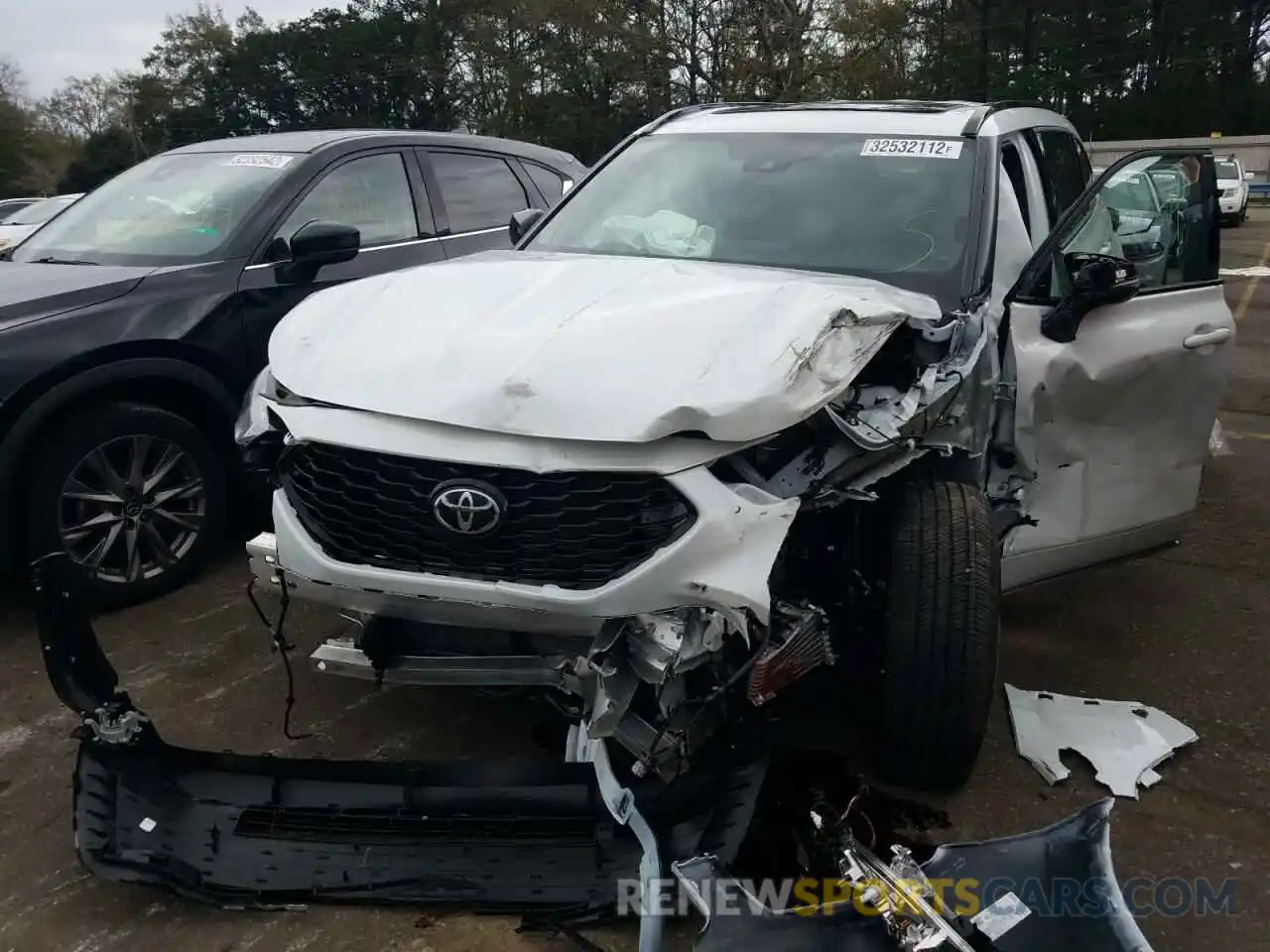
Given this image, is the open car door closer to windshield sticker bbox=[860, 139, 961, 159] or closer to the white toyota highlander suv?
the white toyota highlander suv

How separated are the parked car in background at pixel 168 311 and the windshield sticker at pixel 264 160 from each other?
0.01 metres

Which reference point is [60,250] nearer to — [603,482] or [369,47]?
[603,482]

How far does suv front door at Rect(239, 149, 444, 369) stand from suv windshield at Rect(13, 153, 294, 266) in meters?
0.18

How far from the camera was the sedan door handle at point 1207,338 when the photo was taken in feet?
12.3

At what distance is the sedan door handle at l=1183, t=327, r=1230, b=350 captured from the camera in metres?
3.75

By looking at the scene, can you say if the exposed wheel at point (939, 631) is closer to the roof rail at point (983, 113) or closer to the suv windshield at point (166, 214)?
the roof rail at point (983, 113)

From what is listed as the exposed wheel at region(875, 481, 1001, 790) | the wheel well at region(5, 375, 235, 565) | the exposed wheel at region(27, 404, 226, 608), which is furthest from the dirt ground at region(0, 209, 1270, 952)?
the wheel well at region(5, 375, 235, 565)

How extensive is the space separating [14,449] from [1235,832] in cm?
397

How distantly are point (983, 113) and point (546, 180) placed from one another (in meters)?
3.02

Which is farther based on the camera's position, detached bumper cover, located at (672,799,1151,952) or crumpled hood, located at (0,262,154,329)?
crumpled hood, located at (0,262,154,329)

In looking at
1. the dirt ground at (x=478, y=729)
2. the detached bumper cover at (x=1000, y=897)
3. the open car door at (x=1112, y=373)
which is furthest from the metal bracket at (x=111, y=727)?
the open car door at (x=1112, y=373)

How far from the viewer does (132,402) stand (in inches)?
162

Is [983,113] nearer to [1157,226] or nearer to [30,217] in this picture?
[1157,226]

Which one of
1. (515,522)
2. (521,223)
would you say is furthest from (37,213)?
(515,522)
